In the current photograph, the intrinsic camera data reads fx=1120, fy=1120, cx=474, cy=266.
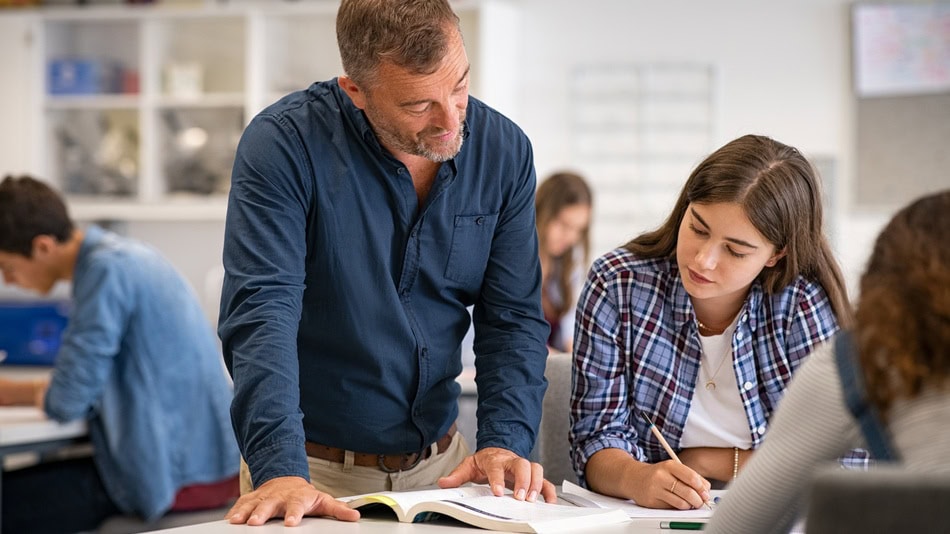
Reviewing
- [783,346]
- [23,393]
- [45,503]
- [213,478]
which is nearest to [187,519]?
[213,478]

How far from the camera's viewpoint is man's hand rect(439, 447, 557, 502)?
1534 millimetres

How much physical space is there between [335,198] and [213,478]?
1.62 m

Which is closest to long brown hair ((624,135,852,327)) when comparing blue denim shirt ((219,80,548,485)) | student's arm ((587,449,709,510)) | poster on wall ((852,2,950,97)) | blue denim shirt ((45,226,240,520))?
blue denim shirt ((219,80,548,485))

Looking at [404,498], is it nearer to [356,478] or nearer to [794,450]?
[356,478]

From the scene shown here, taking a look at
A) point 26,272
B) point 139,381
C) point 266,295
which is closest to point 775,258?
point 266,295

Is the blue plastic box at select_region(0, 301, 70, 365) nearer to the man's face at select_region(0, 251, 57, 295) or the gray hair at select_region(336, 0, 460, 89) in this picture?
the man's face at select_region(0, 251, 57, 295)

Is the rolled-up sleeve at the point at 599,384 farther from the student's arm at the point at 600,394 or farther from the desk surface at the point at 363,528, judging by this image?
the desk surface at the point at 363,528

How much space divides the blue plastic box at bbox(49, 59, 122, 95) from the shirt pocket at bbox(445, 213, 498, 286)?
13.1 ft

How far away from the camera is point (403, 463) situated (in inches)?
69.5

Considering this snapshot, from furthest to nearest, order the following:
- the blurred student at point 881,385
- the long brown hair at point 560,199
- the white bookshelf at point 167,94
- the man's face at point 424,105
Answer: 1. the white bookshelf at point 167,94
2. the long brown hair at point 560,199
3. the man's face at point 424,105
4. the blurred student at point 881,385

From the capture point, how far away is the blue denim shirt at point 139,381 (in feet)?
9.47

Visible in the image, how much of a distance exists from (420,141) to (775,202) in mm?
557

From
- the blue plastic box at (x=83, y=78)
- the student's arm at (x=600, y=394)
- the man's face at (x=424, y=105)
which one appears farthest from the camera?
the blue plastic box at (x=83, y=78)

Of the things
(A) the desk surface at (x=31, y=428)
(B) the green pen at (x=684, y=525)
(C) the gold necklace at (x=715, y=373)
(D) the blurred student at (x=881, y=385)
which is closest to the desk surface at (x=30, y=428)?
(A) the desk surface at (x=31, y=428)
